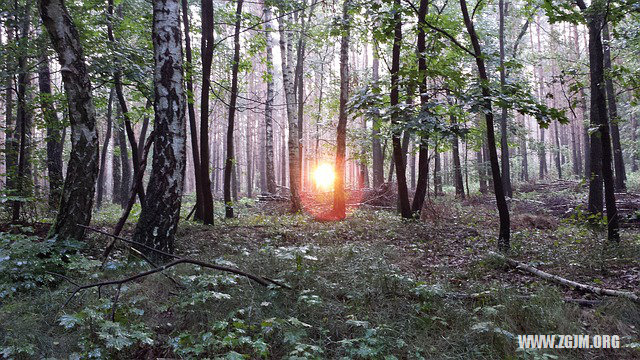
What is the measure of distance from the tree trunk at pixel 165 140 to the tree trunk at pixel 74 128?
2.96ft

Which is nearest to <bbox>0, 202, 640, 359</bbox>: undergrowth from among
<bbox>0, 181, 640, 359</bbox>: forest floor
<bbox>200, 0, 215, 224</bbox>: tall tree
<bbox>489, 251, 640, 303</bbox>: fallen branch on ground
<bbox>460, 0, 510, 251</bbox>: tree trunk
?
→ <bbox>0, 181, 640, 359</bbox>: forest floor

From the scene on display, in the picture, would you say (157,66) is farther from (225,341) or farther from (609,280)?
(609,280)

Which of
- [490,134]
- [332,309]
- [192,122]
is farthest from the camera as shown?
[192,122]

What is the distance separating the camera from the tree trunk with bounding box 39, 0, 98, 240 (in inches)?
214

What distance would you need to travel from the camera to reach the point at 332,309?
391 cm

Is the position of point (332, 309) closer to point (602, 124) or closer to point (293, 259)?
point (293, 259)

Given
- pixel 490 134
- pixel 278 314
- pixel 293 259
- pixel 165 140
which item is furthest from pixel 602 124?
pixel 165 140

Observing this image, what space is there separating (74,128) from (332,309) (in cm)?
494

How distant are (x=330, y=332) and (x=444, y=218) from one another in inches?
352

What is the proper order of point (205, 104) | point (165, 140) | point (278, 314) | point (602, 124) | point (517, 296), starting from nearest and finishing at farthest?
point (278, 314), point (517, 296), point (165, 140), point (602, 124), point (205, 104)

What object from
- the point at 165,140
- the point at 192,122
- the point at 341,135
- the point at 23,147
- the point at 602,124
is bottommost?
the point at 165,140

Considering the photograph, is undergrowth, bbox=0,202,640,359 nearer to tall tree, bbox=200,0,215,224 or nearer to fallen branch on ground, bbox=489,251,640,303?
fallen branch on ground, bbox=489,251,640,303

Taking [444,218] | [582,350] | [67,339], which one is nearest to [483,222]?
[444,218]

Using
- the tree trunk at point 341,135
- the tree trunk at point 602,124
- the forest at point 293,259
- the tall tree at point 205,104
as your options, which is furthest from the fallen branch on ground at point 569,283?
the tall tree at point 205,104
